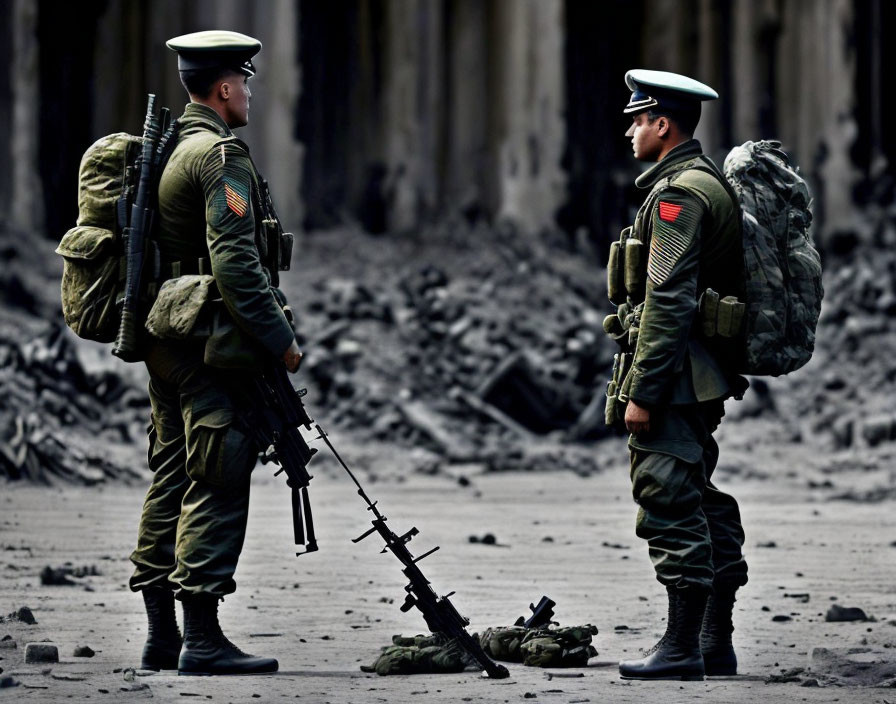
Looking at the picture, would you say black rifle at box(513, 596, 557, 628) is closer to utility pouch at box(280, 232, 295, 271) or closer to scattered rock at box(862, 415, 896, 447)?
utility pouch at box(280, 232, 295, 271)

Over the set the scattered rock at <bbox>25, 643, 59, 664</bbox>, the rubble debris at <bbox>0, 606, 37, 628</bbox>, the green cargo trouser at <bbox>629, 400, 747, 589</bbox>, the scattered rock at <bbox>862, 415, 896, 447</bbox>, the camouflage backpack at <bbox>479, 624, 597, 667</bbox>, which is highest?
the green cargo trouser at <bbox>629, 400, 747, 589</bbox>

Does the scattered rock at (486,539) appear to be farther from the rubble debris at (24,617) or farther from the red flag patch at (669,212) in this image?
the red flag patch at (669,212)

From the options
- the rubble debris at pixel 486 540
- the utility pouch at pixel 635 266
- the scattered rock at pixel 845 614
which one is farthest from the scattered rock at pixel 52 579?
the scattered rock at pixel 845 614

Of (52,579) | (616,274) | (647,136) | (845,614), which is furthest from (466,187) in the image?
(616,274)

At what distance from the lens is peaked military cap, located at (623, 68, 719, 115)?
510 centimetres

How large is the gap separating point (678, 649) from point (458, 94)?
38.1 ft

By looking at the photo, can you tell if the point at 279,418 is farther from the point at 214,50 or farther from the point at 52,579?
the point at 52,579

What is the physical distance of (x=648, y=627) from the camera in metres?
5.92

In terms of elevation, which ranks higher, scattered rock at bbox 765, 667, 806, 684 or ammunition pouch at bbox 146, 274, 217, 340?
ammunition pouch at bbox 146, 274, 217, 340

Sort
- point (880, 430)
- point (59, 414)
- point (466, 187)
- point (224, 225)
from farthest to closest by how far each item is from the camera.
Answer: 1. point (466, 187)
2. point (880, 430)
3. point (59, 414)
4. point (224, 225)

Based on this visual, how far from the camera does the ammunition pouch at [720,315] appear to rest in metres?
4.94

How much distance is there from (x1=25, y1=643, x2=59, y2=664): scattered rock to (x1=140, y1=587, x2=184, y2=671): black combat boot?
0.26m

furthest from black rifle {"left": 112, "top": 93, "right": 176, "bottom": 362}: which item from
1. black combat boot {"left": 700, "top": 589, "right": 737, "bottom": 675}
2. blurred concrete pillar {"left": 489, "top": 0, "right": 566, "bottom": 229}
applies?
blurred concrete pillar {"left": 489, "top": 0, "right": 566, "bottom": 229}

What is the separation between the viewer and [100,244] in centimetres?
493
